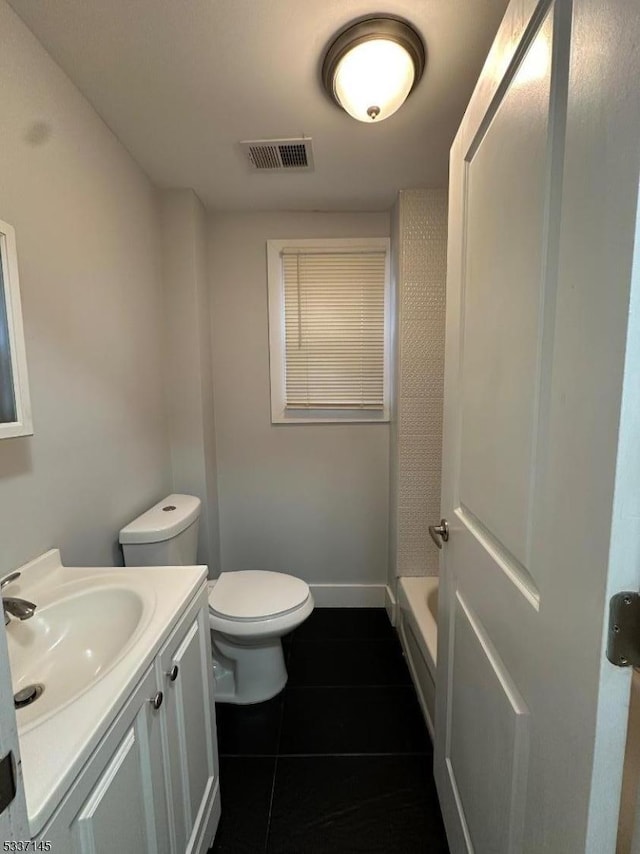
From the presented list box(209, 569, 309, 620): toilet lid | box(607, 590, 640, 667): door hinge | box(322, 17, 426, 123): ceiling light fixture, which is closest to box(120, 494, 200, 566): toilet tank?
box(209, 569, 309, 620): toilet lid

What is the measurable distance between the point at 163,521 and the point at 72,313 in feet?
2.70

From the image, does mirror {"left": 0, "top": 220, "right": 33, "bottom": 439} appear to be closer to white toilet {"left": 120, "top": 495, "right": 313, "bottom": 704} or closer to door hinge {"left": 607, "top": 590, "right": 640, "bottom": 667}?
white toilet {"left": 120, "top": 495, "right": 313, "bottom": 704}

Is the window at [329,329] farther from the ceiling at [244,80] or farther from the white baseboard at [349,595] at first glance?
the white baseboard at [349,595]

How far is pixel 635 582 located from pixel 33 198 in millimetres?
1543

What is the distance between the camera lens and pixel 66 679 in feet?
2.78

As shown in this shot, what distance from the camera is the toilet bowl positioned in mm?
1508

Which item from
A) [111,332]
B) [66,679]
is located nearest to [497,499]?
[66,679]

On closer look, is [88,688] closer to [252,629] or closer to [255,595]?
[252,629]

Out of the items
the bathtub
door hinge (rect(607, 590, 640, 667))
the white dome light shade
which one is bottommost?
the bathtub

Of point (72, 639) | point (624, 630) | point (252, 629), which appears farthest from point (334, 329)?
point (624, 630)

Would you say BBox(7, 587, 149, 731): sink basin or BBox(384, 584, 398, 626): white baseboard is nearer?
BBox(7, 587, 149, 731): sink basin

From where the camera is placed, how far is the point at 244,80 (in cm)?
119

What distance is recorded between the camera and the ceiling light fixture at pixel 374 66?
3.35 ft

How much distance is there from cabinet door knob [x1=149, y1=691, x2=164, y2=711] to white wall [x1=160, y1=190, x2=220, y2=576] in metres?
1.18
